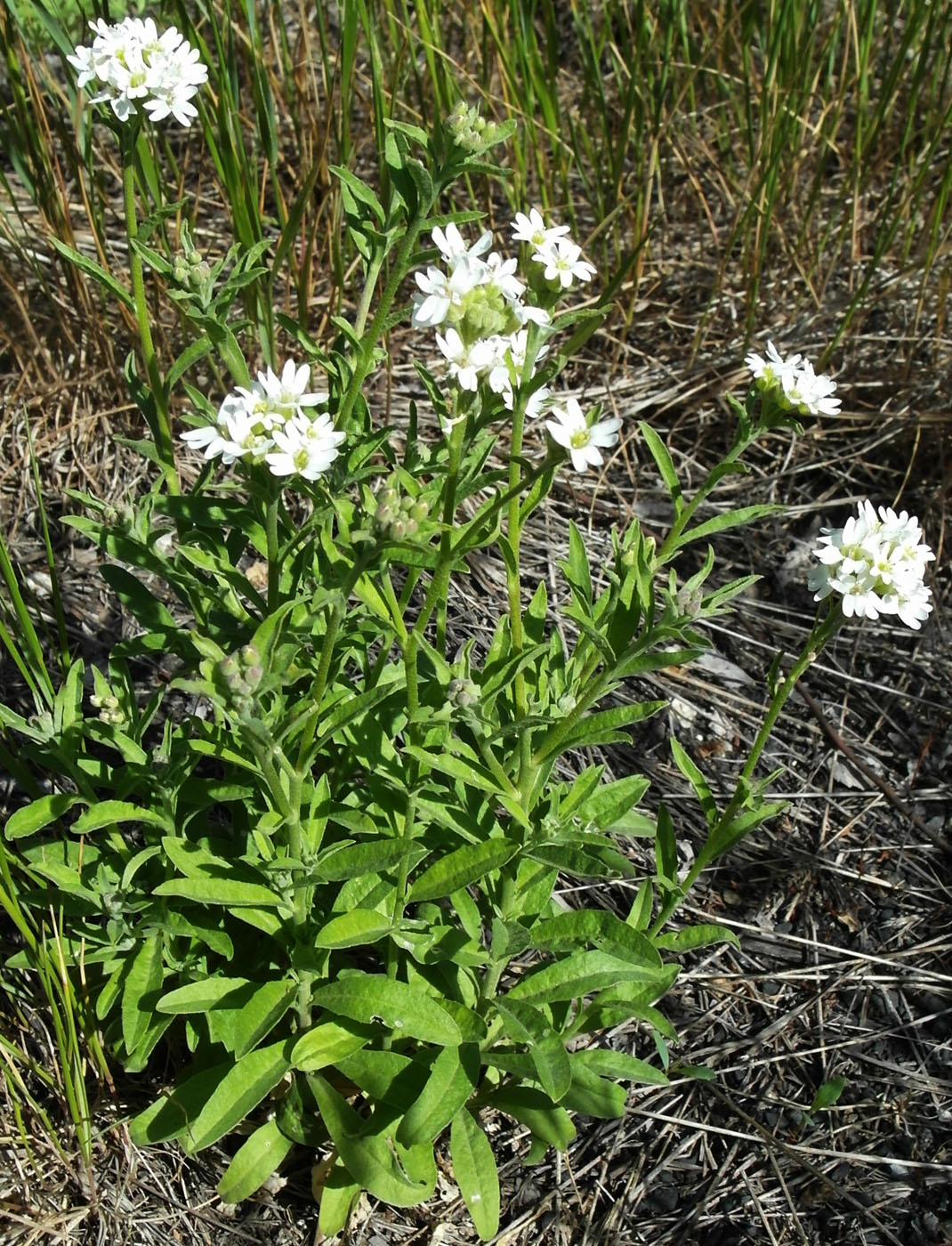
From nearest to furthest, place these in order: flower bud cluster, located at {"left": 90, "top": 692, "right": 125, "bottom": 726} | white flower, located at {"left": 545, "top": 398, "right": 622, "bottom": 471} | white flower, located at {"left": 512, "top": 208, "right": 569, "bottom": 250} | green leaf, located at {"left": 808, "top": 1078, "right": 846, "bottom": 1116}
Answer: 1. white flower, located at {"left": 545, "top": 398, "right": 622, "bottom": 471}
2. white flower, located at {"left": 512, "top": 208, "right": 569, "bottom": 250}
3. flower bud cluster, located at {"left": 90, "top": 692, "right": 125, "bottom": 726}
4. green leaf, located at {"left": 808, "top": 1078, "right": 846, "bottom": 1116}

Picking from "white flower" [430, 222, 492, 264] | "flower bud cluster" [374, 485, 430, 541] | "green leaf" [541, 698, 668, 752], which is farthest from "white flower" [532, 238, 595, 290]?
"green leaf" [541, 698, 668, 752]

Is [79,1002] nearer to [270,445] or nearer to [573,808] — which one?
[573,808]

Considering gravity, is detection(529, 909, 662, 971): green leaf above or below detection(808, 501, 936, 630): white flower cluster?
below

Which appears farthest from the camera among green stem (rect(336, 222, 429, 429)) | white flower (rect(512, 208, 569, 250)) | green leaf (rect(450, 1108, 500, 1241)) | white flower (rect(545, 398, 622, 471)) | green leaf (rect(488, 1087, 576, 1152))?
green leaf (rect(488, 1087, 576, 1152))

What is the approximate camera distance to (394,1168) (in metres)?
2.60

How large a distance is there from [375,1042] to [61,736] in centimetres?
104

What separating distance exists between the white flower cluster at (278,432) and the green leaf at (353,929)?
0.99m

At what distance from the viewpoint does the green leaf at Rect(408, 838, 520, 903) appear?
2520 mm

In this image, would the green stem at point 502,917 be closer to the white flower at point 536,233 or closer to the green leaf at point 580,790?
the green leaf at point 580,790

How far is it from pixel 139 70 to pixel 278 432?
98cm

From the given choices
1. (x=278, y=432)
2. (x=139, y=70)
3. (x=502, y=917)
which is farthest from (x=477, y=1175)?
(x=139, y=70)

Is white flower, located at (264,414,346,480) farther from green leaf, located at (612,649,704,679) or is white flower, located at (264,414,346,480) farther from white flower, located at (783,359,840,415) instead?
white flower, located at (783,359,840,415)

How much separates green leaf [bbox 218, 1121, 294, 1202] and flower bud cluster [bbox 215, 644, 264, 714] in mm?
1286

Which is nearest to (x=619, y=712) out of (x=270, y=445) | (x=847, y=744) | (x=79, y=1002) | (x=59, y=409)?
(x=270, y=445)
